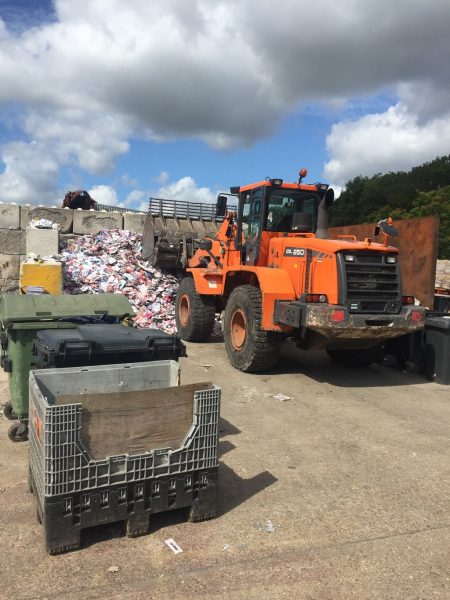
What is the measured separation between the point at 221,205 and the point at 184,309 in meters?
2.37

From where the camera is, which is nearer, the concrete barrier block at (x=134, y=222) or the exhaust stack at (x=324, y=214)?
the exhaust stack at (x=324, y=214)

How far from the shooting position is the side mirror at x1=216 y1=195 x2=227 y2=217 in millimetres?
8023

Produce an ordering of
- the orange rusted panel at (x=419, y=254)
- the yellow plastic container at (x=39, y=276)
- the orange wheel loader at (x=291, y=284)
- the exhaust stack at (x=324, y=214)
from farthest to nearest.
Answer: the yellow plastic container at (x=39, y=276), the orange rusted panel at (x=419, y=254), the exhaust stack at (x=324, y=214), the orange wheel loader at (x=291, y=284)

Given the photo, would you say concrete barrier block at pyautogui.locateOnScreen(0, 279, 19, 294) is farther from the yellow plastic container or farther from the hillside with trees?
the hillside with trees

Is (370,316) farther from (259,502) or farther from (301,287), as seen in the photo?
(259,502)

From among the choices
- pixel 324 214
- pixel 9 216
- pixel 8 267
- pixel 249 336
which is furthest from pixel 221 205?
pixel 9 216

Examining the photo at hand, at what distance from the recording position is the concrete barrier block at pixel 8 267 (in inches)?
440

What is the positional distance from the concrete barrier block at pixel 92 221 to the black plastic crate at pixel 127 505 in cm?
1040

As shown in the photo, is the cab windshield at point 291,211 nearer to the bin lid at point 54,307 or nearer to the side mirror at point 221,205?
the side mirror at point 221,205

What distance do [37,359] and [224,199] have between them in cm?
477

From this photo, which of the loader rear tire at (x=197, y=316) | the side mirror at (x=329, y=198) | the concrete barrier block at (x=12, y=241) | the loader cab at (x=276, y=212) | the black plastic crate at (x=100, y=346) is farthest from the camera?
the concrete barrier block at (x=12, y=241)

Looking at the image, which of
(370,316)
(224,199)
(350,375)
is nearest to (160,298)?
(224,199)

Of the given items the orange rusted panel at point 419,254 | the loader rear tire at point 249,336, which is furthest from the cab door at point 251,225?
the orange rusted panel at point 419,254

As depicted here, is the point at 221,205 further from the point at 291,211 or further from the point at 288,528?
the point at 288,528
